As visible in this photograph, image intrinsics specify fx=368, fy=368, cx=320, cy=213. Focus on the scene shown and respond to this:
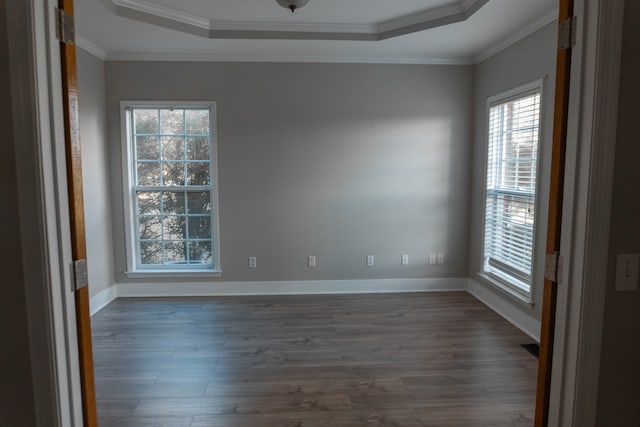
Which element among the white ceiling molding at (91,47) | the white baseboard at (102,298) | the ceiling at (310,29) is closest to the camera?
the ceiling at (310,29)

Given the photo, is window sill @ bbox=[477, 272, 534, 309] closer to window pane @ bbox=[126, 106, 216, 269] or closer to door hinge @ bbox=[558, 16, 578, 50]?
door hinge @ bbox=[558, 16, 578, 50]

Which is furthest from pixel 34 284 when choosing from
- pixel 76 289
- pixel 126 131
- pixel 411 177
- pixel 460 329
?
pixel 411 177

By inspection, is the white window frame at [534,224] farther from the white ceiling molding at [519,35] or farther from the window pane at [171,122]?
the window pane at [171,122]

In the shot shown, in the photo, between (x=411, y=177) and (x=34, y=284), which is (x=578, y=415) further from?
(x=411, y=177)

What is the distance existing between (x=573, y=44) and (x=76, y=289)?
5.60 feet

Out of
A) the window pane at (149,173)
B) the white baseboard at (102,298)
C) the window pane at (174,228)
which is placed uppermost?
the window pane at (149,173)

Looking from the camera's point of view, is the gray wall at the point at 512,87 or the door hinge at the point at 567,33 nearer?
the door hinge at the point at 567,33

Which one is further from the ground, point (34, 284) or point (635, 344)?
point (34, 284)

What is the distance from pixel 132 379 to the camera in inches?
99.3

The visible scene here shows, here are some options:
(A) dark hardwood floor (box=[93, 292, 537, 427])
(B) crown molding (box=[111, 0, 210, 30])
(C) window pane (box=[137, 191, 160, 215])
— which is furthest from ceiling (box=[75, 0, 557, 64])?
(A) dark hardwood floor (box=[93, 292, 537, 427])

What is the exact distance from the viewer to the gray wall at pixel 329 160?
4.04 metres

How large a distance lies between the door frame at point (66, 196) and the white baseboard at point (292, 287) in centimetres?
310

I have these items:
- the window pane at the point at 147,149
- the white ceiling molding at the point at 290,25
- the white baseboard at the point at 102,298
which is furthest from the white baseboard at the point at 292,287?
the white ceiling molding at the point at 290,25

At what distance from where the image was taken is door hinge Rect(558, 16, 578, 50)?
111 cm
